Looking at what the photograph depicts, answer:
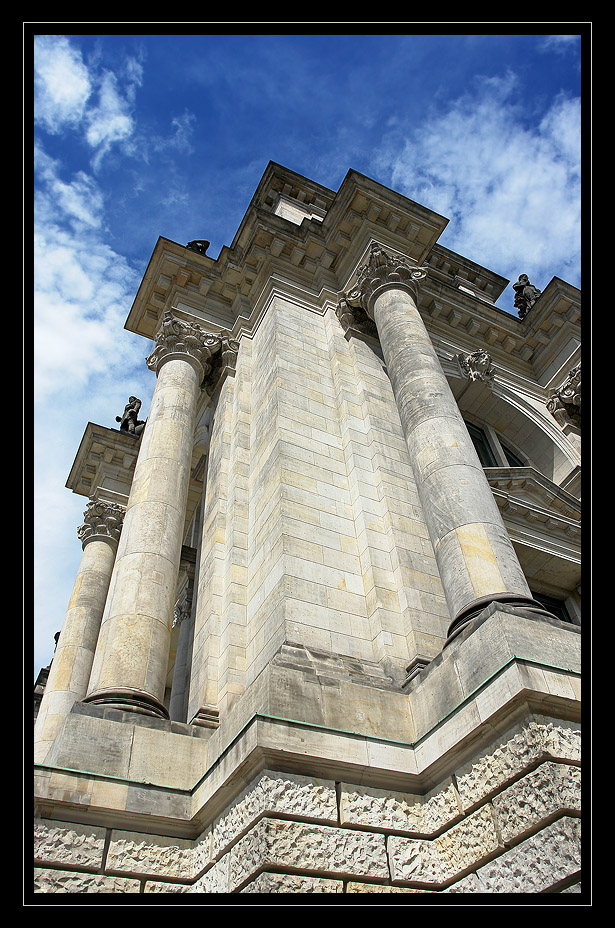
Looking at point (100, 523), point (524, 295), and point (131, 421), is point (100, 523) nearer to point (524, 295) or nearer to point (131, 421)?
point (131, 421)

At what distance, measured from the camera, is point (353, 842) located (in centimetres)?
745

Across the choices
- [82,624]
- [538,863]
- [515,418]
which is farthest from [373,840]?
[515,418]

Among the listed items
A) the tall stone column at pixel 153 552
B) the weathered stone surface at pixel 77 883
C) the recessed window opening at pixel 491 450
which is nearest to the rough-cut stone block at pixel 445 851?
the weathered stone surface at pixel 77 883

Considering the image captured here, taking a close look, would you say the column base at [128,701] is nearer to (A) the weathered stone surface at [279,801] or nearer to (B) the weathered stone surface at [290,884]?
(A) the weathered stone surface at [279,801]

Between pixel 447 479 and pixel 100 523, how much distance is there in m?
15.3

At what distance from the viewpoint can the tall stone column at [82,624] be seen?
17.5 metres

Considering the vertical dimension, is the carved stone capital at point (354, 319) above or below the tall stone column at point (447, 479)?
above

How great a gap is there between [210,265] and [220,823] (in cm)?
1546

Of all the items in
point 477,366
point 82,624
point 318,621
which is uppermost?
point 477,366

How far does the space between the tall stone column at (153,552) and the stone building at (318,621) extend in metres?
0.05

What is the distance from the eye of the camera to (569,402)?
2234cm

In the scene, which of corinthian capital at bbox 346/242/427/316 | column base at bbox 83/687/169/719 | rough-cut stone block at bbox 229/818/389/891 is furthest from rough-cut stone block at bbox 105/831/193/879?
corinthian capital at bbox 346/242/427/316

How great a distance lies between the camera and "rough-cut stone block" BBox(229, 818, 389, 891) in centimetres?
705

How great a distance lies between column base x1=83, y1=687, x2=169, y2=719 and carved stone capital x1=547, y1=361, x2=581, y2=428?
17269 millimetres
